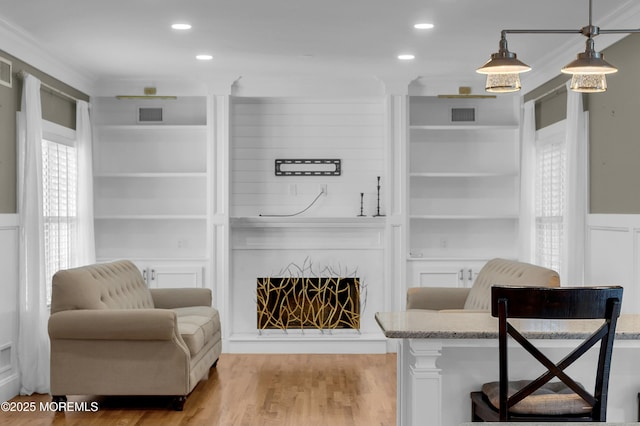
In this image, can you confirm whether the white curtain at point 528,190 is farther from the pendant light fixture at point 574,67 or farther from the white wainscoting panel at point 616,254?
the pendant light fixture at point 574,67

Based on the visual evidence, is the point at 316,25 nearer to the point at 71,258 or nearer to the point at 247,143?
the point at 247,143

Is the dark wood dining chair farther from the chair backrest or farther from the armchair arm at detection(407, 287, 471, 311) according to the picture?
the armchair arm at detection(407, 287, 471, 311)

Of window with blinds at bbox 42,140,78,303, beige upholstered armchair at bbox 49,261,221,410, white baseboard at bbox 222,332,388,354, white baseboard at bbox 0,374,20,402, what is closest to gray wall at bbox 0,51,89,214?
window with blinds at bbox 42,140,78,303

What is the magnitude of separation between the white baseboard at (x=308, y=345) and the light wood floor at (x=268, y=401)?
473 mm

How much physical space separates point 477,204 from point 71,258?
4025mm

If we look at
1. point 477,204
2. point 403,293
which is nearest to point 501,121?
point 477,204

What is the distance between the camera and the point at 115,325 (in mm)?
5059

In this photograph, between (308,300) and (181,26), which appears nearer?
(181,26)

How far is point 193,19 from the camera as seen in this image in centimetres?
530

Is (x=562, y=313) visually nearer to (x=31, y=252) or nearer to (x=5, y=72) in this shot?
(x=31, y=252)

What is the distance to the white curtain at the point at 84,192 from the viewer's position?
22.8ft

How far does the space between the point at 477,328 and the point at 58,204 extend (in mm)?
4762

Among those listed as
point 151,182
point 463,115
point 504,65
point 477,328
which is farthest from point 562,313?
point 151,182

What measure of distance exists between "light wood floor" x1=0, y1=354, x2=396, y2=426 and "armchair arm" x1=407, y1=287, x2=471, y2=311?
0.65 metres
